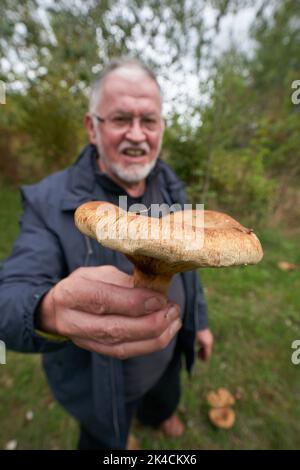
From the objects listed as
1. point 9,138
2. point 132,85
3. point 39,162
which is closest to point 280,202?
point 132,85

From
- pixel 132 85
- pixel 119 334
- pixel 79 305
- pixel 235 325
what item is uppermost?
pixel 132 85

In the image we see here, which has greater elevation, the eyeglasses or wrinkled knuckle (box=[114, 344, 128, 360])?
the eyeglasses

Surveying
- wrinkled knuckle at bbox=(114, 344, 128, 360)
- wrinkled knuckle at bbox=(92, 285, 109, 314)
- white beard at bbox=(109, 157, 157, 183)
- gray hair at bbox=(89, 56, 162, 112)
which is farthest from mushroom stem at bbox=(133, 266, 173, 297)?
→ gray hair at bbox=(89, 56, 162, 112)

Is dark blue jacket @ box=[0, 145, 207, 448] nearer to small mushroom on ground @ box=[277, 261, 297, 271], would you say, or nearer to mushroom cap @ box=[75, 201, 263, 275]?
mushroom cap @ box=[75, 201, 263, 275]

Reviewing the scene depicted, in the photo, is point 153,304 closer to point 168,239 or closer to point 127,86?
point 168,239

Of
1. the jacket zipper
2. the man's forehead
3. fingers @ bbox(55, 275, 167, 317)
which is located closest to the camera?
fingers @ bbox(55, 275, 167, 317)

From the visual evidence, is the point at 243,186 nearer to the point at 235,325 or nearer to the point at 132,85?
the point at 235,325

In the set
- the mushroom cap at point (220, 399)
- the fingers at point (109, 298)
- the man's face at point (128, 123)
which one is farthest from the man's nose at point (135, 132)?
the mushroom cap at point (220, 399)
